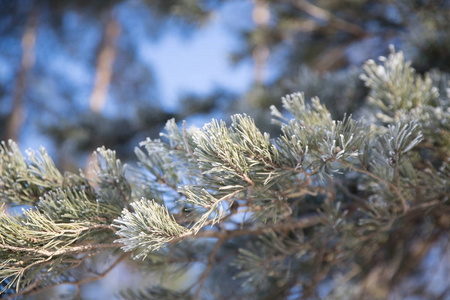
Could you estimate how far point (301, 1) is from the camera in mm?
2736

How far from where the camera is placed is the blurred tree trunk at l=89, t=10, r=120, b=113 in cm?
451

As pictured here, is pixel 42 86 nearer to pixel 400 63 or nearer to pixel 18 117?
pixel 18 117

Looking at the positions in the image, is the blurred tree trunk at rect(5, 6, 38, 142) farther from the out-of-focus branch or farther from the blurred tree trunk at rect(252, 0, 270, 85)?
the out-of-focus branch

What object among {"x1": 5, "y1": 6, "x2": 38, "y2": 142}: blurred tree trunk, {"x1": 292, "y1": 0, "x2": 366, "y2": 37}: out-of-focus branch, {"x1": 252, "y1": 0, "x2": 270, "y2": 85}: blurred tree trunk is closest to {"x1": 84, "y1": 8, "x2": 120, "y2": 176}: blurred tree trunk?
{"x1": 5, "y1": 6, "x2": 38, "y2": 142}: blurred tree trunk

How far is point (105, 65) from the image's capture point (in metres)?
4.84

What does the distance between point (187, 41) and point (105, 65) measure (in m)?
1.43

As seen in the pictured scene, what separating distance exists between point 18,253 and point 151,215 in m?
0.31

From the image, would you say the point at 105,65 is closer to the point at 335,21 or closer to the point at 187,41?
the point at 187,41

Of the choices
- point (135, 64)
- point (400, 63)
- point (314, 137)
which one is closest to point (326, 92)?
point (400, 63)

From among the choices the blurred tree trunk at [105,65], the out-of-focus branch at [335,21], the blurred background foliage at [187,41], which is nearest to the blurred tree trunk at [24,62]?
the blurred background foliage at [187,41]

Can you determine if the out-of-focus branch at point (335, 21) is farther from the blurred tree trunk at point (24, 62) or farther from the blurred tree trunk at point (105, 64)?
the blurred tree trunk at point (24, 62)

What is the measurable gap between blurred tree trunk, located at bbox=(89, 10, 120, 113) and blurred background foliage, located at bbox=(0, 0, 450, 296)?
1 centimetres

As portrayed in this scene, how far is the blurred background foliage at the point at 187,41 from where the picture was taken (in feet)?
6.42

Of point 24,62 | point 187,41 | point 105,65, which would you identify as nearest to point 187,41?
point 187,41
